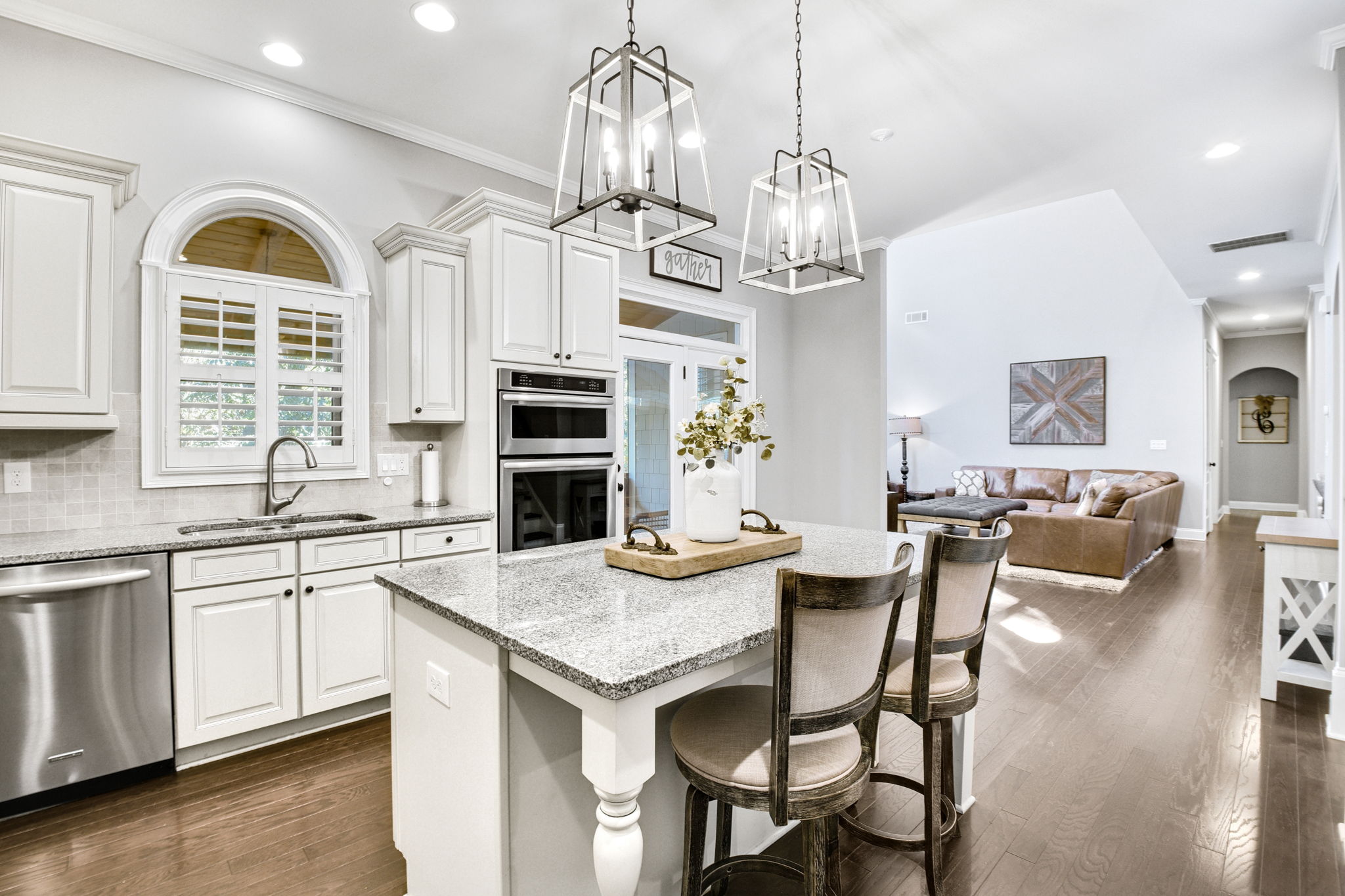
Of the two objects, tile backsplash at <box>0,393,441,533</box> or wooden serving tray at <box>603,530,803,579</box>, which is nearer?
wooden serving tray at <box>603,530,803,579</box>

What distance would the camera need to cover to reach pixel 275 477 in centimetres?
301

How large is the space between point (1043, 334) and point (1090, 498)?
377cm

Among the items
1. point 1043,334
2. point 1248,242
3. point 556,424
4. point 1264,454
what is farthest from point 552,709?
point 1264,454

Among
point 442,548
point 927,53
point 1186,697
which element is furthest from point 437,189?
point 1186,697

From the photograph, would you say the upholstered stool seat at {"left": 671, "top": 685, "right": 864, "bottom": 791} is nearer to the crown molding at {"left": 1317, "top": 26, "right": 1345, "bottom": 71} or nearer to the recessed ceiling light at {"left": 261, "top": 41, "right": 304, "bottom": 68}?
the recessed ceiling light at {"left": 261, "top": 41, "right": 304, "bottom": 68}

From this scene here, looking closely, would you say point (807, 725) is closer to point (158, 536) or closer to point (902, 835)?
point (902, 835)

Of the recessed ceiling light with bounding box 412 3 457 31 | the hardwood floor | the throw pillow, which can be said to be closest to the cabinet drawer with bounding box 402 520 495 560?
the hardwood floor

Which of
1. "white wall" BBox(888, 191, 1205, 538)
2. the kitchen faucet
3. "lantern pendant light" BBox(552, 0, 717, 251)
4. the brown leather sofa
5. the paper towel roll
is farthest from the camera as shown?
"white wall" BBox(888, 191, 1205, 538)

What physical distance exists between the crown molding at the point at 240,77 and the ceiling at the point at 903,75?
19 mm

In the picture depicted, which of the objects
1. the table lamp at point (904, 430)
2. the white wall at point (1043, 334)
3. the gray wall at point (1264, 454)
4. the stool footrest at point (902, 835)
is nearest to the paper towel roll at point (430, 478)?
the stool footrest at point (902, 835)

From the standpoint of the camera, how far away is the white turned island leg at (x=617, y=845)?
3.65ft

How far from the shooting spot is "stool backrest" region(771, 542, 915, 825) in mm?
1155

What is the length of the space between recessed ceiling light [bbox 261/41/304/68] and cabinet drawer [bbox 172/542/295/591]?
6.95ft

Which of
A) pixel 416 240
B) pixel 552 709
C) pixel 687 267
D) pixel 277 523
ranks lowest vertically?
pixel 552 709
